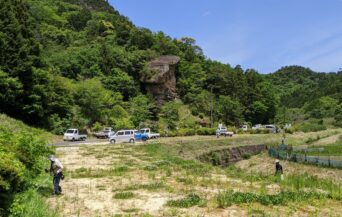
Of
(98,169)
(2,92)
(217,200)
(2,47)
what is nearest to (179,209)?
(217,200)

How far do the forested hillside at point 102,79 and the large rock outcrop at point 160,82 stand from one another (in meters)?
1.49

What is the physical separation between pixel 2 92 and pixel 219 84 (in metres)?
58.2

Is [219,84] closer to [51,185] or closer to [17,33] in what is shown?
[17,33]

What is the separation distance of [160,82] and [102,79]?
11796mm

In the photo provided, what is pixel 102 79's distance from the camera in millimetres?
71375

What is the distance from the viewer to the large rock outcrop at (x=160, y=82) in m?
76.3

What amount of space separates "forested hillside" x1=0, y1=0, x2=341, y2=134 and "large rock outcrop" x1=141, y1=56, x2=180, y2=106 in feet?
4.89

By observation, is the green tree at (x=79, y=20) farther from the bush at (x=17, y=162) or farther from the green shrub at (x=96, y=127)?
the bush at (x=17, y=162)

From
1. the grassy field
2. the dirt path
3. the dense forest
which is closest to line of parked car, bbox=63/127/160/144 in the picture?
the dense forest

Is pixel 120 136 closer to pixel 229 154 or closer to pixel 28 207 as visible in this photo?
pixel 229 154

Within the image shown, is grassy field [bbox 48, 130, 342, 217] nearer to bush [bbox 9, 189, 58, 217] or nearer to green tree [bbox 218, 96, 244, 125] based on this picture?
bush [bbox 9, 189, 58, 217]

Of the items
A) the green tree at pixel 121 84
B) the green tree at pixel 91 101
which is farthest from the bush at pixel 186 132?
the green tree at pixel 121 84

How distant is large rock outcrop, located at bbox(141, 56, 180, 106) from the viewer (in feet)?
250

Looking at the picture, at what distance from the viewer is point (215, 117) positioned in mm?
→ 80062
